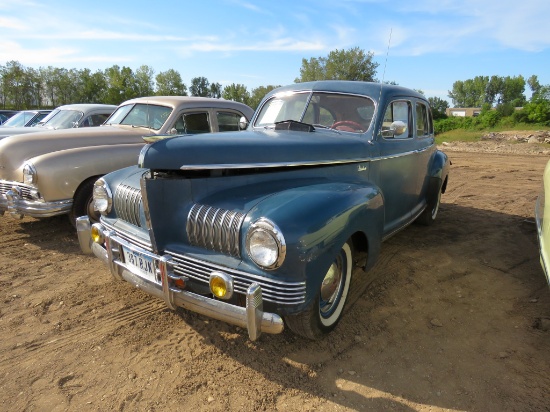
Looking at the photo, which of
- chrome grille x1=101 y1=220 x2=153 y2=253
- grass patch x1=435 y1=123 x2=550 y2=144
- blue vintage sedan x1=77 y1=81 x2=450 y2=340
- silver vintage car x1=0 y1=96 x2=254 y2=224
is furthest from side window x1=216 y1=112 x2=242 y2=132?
grass patch x1=435 y1=123 x2=550 y2=144

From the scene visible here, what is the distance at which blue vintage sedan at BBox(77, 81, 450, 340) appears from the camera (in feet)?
6.70

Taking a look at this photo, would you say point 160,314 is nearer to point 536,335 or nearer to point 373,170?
point 373,170

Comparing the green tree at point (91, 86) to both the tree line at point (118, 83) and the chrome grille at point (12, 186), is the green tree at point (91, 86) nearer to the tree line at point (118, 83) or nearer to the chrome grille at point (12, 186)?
the tree line at point (118, 83)

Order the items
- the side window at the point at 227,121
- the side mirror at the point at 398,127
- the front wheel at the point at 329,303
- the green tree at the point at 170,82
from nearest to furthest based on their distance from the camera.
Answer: the front wheel at the point at 329,303 → the side mirror at the point at 398,127 → the side window at the point at 227,121 → the green tree at the point at 170,82

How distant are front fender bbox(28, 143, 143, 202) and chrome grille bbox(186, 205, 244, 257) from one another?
111 inches

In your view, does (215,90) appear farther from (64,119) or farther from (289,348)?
(289,348)

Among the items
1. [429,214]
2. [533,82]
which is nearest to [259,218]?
[429,214]

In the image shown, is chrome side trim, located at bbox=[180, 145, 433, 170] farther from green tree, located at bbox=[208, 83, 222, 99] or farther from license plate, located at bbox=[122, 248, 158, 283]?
green tree, located at bbox=[208, 83, 222, 99]

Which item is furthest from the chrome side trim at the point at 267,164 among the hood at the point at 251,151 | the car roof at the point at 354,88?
the car roof at the point at 354,88

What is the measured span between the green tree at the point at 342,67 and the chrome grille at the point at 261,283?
45.5 metres

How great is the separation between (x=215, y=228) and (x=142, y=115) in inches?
165

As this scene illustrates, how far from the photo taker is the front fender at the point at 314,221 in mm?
2014

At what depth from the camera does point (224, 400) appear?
2113 millimetres

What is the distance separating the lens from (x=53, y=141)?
195 inches
